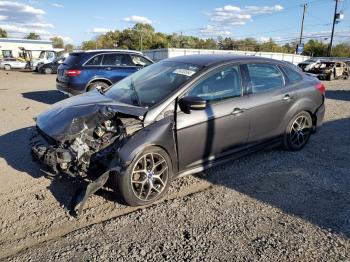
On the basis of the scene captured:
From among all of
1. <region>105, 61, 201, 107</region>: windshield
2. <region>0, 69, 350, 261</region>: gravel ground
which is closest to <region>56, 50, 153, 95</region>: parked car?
<region>0, 69, 350, 261</region>: gravel ground

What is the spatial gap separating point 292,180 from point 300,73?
2.16 metres

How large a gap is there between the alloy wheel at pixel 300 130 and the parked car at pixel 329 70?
20287 mm

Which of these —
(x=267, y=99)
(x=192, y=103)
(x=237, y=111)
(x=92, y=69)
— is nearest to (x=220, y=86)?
(x=237, y=111)

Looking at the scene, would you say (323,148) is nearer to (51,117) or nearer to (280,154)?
(280,154)

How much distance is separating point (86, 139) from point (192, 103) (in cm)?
134

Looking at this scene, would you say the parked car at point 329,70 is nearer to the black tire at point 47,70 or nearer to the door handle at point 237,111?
the black tire at point 47,70

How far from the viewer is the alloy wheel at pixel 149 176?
383 cm

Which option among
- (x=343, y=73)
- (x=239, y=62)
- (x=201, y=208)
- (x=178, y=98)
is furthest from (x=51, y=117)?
(x=343, y=73)

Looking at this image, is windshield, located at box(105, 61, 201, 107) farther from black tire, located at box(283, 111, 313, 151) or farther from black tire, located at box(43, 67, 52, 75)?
black tire, located at box(43, 67, 52, 75)

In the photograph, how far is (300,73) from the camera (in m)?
5.87

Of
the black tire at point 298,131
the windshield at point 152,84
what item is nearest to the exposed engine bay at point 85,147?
the windshield at point 152,84

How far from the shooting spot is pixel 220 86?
4520mm

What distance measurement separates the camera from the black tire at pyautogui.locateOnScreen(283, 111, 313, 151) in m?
5.57

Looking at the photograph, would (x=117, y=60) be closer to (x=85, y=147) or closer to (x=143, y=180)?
(x=85, y=147)
